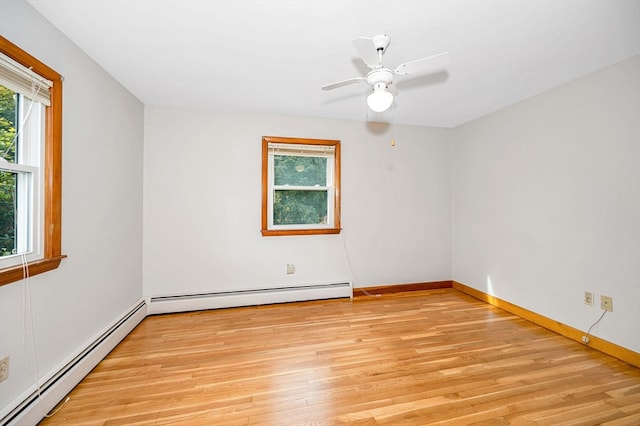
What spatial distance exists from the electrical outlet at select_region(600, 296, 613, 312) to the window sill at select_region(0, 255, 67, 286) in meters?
4.14

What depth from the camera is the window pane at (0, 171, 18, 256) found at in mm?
1470

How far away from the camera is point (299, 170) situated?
11.8ft

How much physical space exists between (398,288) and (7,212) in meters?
3.86

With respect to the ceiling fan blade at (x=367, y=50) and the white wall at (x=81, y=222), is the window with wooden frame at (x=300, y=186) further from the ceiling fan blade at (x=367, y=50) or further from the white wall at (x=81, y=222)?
the ceiling fan blade at (x=367, y=50)

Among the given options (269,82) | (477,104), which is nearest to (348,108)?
(269,82)

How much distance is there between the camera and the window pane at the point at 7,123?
1454mm

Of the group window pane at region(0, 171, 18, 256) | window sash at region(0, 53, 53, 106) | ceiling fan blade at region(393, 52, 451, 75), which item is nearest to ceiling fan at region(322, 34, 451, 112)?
ceiling fan blade at region(393, 52, 451, 75)

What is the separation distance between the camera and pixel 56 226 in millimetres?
1730

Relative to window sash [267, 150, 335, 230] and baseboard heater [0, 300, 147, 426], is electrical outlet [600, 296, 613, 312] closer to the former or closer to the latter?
window sash [267, 150, 335, 230]

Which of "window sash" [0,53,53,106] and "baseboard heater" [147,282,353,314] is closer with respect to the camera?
Answer: "window sash" [0,53,53,106]

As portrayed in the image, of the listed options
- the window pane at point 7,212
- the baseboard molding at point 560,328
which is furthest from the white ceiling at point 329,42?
the baseboard molding at point 560,328

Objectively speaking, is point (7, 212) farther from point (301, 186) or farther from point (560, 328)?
point (560, 328)

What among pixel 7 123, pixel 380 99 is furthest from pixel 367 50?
pixel 7 123

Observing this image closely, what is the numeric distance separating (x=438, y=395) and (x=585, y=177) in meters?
2.32
